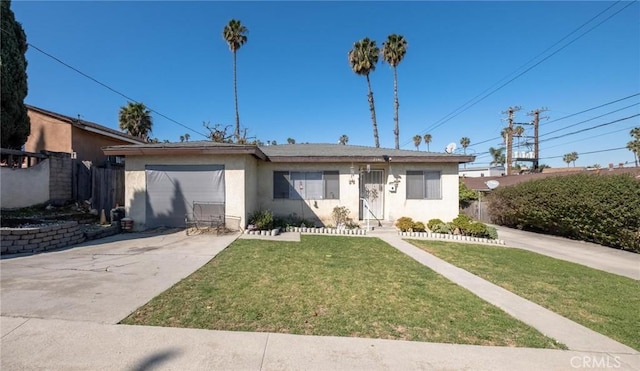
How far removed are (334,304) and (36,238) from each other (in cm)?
725

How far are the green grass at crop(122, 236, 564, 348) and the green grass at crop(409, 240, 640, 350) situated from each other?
105 centimetres

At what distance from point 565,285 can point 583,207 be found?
21.1ft

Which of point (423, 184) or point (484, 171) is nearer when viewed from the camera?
point (423, 184)

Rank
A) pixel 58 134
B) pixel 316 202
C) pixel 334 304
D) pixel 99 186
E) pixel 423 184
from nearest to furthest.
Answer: pixel 334 304 → pixel 99 186 → pixel 316 202 → pixel 423 184 → pixel 58 134

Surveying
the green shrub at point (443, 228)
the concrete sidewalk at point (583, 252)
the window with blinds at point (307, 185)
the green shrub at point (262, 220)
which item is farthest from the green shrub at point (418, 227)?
the green shrub at point (262, 220)

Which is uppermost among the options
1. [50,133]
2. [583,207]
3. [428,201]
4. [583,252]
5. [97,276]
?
[50,133]

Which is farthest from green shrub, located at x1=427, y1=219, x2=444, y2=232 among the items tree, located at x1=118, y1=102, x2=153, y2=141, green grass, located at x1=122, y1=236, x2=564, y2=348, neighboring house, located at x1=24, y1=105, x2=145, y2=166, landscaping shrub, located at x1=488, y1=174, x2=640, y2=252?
tree, located at x1=118, y1=102, x2=153, y2=141

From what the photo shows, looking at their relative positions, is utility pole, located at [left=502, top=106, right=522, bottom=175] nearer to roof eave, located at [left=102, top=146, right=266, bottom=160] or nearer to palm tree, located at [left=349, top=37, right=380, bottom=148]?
palm tree, located at [left=349, top=37, right=380, bottom=148]

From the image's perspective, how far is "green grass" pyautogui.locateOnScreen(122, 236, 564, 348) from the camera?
10.0 ft

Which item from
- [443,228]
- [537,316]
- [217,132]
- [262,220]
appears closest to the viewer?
[537,316]

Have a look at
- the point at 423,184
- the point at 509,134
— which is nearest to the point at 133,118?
the point at 423,184

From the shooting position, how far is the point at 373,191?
11641 mm

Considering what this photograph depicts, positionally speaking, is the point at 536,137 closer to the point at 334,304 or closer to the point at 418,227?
the point at 418,227

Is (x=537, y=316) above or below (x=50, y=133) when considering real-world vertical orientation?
below
